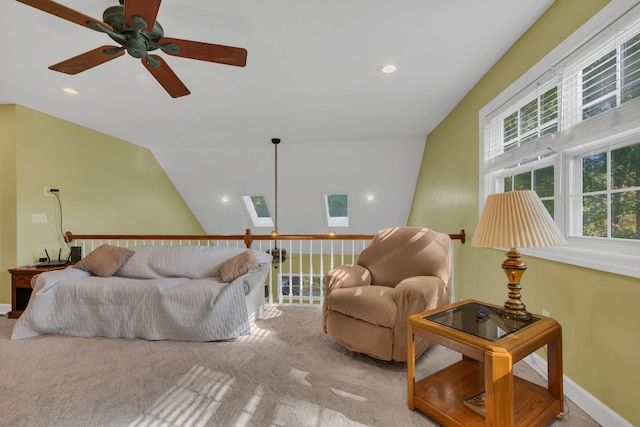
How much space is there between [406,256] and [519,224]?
114 centimetres

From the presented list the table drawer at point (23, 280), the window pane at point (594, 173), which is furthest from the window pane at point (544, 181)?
the table drawer at point (23, 280)

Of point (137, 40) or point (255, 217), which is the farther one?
point (255, 217)

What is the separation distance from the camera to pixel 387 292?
213cm

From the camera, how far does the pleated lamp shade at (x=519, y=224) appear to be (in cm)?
138

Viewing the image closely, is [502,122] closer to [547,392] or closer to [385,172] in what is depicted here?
[547,392]

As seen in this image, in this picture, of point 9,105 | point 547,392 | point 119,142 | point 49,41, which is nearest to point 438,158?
point 547,392

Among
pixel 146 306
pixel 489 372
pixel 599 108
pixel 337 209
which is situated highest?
pixel 599 108

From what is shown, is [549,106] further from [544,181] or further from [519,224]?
[519,224]

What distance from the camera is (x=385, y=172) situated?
5.16 meters

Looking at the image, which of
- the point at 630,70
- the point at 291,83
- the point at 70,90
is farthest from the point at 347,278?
the point at 70,90

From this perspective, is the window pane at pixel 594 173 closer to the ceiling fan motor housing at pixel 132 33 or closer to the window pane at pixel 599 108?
the window pane at pixel 599 108

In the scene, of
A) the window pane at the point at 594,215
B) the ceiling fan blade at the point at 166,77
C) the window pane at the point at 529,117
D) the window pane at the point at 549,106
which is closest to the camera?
the window pane at the point at 594,215

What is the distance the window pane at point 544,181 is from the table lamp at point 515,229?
2.15 feet

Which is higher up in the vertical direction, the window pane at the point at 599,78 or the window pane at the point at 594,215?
the window pane at the point at 599,78
